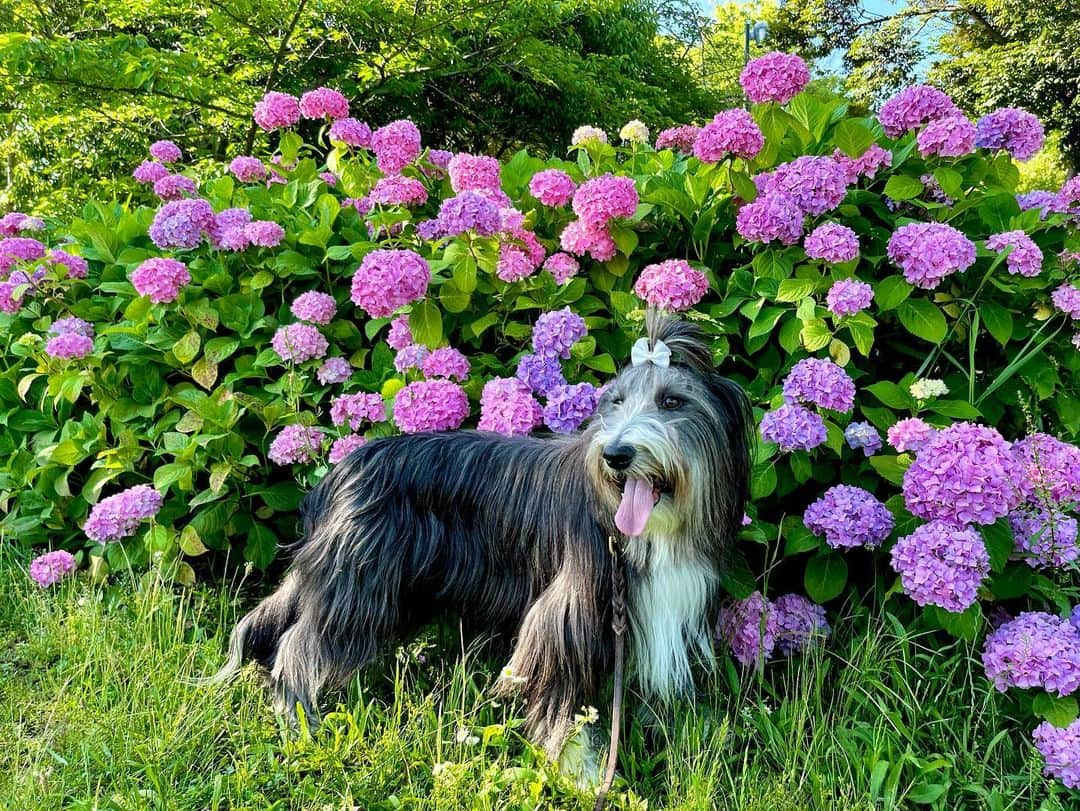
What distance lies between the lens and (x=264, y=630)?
281cm

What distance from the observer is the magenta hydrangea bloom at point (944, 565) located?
231 centimetres

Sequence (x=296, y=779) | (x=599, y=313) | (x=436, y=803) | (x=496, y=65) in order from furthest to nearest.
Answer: (x=496, y=65) → (x=599, y=313) → (x=296, y=779) → (x=436, y=803)

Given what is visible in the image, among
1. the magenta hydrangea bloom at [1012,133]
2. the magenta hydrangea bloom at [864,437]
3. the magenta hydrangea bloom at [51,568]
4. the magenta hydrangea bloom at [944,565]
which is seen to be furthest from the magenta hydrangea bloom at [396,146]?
the magenta hydrangea bloom at [944,565]

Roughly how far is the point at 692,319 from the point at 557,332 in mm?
509

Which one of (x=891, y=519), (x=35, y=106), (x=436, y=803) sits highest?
(x=35, y=106)

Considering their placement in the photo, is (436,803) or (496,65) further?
(496,65)

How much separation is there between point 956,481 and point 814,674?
30.7 inches

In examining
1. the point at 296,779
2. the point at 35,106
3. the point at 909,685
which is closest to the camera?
the point at 296,779

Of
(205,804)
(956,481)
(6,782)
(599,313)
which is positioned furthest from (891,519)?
(6,782)

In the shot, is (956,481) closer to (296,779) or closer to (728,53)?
(296,779)

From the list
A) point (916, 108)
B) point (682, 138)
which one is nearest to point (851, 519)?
point (916, 108)

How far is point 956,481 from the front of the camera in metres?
2.37

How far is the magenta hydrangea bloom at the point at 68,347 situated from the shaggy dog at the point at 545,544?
4.89ft

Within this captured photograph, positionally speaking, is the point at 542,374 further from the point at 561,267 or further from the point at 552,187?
the point at 552,187
